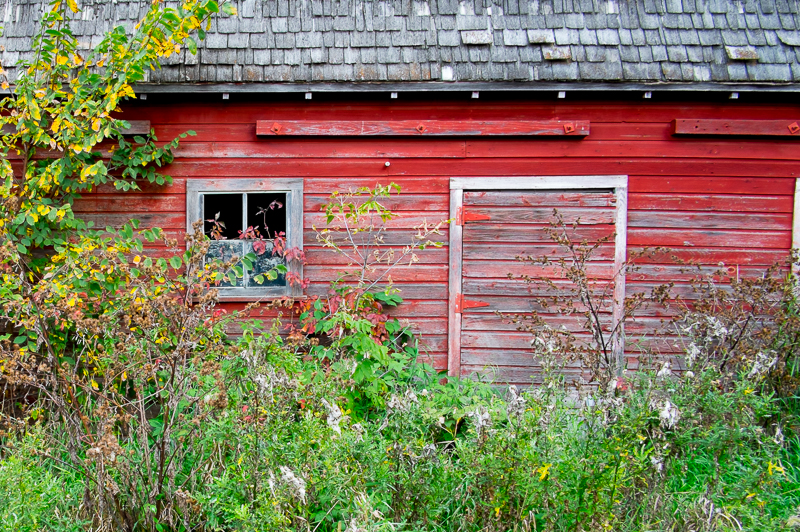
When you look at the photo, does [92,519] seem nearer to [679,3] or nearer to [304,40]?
[304,40]

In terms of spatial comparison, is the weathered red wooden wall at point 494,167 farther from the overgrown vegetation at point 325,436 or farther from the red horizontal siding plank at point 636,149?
the overgrown vegetation at point 325,436

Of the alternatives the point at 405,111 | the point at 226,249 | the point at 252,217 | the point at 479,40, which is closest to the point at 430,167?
the point at 405,111

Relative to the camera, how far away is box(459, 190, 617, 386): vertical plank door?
5129mm

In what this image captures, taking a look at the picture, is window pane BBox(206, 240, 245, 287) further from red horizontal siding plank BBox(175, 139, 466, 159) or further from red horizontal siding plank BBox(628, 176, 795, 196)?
red horizontal siding plank BBox(628, 176, 795, 196)

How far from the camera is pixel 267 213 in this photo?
17.4 feet

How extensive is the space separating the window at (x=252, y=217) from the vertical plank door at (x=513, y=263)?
1.60 m

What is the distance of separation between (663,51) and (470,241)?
246 centimetres

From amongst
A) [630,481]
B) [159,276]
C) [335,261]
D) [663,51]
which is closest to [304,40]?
[335,261]

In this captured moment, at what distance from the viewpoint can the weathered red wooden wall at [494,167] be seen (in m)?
5.16

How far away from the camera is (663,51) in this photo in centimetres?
507

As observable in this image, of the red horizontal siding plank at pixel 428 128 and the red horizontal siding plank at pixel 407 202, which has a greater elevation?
the red horizontal siding plank at pixel 428 128

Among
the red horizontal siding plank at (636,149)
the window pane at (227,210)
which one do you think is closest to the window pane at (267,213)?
the window pane at (227,210)

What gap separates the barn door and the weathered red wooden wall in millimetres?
155

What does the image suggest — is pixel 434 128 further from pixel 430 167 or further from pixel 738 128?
pixel 738 128
